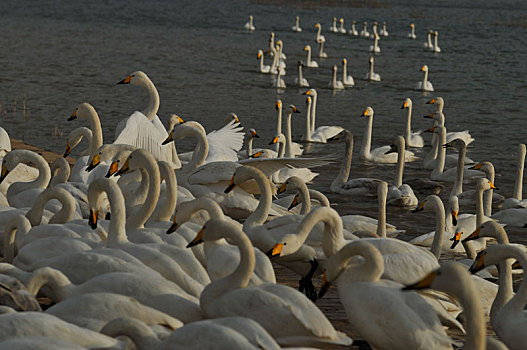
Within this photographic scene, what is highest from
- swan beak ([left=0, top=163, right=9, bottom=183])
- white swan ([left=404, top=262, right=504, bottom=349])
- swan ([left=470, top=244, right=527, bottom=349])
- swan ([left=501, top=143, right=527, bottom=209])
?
white swan ([left=404, top=262, right=504, bottom=349])

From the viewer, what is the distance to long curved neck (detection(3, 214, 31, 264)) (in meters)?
7.85

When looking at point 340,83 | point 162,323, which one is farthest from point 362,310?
point 340,83

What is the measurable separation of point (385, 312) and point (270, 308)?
0.75m

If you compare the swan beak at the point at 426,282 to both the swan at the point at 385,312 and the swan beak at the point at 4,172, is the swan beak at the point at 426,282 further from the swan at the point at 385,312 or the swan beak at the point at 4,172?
the swan beak at the point at 4,172

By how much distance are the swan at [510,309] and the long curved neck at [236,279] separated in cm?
190

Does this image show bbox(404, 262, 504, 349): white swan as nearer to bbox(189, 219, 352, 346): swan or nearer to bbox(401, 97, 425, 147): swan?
bbox(189, 219, 352, 346): swan

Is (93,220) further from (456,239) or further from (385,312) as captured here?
(456,239)

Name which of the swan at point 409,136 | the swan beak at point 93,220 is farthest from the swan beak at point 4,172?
the swan at point 409,136

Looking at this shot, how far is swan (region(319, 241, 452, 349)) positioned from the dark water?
18.4 feet

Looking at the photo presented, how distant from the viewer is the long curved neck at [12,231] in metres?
7.85

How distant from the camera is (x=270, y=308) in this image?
18.9 feet

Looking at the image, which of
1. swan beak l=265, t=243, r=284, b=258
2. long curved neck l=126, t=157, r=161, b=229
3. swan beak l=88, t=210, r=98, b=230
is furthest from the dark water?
swan beak l=88, t=210, r=98, b=230

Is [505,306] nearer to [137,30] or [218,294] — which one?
[218,294]

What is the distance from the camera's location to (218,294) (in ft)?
19.7
